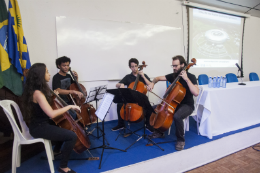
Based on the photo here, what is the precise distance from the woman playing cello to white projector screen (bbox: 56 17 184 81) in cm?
140

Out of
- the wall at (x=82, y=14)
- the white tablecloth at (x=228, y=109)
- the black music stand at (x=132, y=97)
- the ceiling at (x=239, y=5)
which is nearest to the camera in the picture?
the black music stand at (x=132, y=97)

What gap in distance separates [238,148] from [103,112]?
228 cm

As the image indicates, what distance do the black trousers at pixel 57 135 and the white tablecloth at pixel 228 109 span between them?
1971 mm

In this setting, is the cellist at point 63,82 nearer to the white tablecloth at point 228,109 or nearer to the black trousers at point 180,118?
the black trousers at point 180,118

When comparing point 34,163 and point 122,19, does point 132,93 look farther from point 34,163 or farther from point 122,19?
point 122,19

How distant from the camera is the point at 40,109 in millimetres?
1667

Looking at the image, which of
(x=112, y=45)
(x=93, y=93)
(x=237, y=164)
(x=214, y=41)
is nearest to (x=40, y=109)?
(x=93, y=93)

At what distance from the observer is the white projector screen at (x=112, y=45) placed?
2.99 metres

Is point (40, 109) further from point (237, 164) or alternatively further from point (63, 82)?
point (237, 164)

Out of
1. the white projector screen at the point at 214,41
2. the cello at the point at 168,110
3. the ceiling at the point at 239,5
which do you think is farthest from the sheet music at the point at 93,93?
the ceiling at the point at 239,5

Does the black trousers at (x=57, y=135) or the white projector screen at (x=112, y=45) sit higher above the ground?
the white projector screen at (x=112, y=45)

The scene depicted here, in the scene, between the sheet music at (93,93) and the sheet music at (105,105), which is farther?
the sheet music at (93,93)

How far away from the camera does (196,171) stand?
2008mm

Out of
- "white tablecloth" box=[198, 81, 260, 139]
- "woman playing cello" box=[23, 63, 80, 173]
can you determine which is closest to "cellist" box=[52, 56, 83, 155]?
"woman playing cello" box=[23, 63, 80, 173]
